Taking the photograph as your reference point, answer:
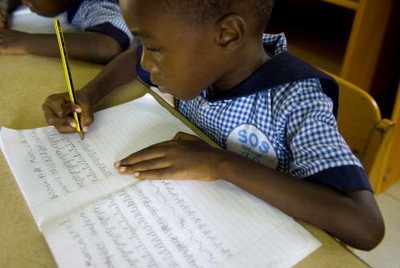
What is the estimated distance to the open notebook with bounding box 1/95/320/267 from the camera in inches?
17.3

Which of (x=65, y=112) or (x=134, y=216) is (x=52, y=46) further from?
(x=134, y=216)

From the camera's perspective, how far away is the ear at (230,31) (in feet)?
1.84

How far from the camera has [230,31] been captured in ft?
1.89

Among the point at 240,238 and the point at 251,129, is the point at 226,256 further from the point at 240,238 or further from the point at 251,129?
the point at 251,129

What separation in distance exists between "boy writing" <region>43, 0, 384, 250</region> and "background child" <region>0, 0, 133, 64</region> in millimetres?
285

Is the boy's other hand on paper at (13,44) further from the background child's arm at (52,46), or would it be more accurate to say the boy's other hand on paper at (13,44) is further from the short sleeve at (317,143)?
the short sleeve at (317,143)

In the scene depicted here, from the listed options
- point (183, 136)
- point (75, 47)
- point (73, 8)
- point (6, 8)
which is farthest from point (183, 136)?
point (6, 8)

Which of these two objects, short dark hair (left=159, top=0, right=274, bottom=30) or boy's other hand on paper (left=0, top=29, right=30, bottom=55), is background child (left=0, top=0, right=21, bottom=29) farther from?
short dark hair (left=159, top=0, right=274, bottom=30)

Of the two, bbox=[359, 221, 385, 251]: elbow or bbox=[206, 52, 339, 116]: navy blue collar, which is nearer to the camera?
bbox=[359, 221, 385, 251]: elbow

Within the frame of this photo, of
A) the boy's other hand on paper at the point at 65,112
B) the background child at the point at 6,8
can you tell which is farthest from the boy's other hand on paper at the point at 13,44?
the boy's other hand on paper at the point at 65,112

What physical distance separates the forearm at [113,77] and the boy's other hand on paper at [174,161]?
254 mm

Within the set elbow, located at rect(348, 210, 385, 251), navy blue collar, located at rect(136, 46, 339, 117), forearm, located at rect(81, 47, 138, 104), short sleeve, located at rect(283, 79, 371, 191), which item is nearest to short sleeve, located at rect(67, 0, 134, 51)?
forearm, located at rect(81, 47, 138, 104)

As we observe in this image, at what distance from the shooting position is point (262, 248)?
1.48 ft

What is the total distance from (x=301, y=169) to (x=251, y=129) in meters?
0.16
